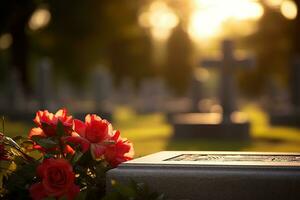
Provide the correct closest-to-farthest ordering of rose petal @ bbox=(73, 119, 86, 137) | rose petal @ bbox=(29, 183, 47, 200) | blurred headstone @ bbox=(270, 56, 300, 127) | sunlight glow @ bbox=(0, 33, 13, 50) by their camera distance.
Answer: rose petal @ bbox=(29, 183, 47, 200), rose petal @ bbox=(73, 119, 86, 137), blurred headstone @ bbox=(270, 56, 300, 127), sunlight glow @ bbox=(0, 33, 13, 50)

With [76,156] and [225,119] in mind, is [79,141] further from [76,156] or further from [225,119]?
[225,119]

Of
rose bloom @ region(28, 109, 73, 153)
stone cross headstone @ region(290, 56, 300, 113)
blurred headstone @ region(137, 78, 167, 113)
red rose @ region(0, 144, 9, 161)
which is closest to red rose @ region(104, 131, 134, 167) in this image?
rose bloom @ region(28, 109, 73, 153)

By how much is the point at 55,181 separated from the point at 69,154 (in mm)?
424

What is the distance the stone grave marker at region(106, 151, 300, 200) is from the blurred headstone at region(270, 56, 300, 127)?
58.2ft

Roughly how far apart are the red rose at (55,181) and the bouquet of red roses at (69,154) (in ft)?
0.07

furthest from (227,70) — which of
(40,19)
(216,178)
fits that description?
(40,19)

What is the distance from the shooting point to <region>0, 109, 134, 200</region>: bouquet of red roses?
4.88m

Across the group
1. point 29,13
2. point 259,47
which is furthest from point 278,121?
point 259,47

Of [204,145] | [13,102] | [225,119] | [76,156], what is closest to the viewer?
[76,156]

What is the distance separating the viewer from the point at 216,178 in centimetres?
453

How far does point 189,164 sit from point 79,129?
2.49 ft

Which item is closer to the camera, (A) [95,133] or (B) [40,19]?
(A) [95,133]

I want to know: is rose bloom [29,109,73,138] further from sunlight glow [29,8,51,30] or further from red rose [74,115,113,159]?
sunlight glow [29,8,51,30]

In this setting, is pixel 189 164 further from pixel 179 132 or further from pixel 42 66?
pixel 42 66
